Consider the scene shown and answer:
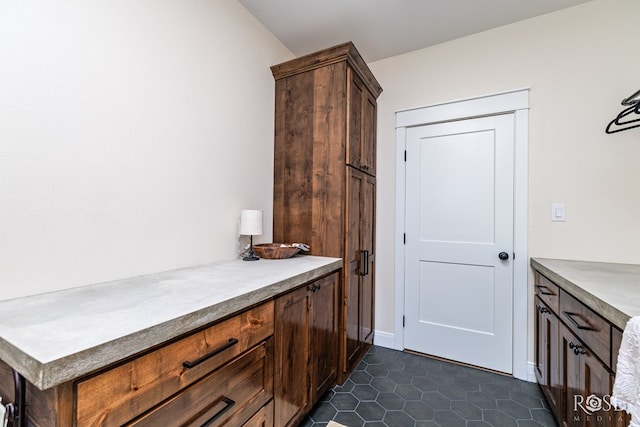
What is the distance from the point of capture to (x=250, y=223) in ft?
6.12

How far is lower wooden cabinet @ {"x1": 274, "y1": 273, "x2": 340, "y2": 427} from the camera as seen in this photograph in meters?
1.38

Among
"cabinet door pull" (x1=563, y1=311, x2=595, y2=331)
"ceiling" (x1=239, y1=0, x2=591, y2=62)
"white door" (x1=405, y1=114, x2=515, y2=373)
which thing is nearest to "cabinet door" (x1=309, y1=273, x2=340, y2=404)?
"white door" (x1=405, y1=114, x2=515, y2=373)

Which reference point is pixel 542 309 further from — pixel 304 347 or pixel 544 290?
pixel 304 347

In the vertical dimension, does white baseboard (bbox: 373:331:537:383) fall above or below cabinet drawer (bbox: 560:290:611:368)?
below

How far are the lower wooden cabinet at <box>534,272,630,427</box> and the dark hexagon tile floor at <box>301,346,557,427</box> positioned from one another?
190 mm

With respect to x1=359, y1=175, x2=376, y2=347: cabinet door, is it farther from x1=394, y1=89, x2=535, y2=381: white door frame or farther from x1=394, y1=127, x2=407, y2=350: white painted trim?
x1=394, y1=89, x2=535, y2=381: white door frame

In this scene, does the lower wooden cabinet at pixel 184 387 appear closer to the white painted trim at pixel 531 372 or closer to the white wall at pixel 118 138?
the white wall at pixel 118 138

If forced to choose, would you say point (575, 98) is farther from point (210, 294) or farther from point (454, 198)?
point (210, 294)

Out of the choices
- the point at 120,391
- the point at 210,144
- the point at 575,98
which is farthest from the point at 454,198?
the point at 120,391

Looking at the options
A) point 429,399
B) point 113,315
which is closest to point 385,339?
point 429,399

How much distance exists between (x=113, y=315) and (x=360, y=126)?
1962 mm

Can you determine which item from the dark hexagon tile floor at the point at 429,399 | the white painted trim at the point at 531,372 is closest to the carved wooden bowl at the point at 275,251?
the dark hexagon tile floor at the point at 429,399

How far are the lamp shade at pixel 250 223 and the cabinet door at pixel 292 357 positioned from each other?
1.79 ft

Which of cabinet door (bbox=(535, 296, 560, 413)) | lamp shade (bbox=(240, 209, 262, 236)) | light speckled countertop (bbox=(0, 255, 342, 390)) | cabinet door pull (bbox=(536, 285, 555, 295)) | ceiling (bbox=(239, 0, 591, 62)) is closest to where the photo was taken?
light speckled countertop (bbox=(0, 255, 342, 390))
